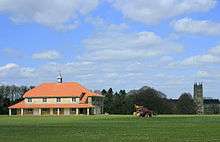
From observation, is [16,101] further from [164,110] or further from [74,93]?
[164,110]

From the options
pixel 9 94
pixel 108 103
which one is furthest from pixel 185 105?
pixel 9 94

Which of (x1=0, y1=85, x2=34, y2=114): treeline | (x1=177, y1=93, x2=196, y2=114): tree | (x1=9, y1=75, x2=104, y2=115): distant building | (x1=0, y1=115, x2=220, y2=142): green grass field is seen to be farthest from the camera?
(x1=177, y1=93, x2=196, y2=114): tree

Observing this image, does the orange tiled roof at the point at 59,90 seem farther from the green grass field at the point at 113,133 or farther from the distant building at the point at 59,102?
the green grass field at the point at 113,133

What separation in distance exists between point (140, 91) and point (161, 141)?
124m

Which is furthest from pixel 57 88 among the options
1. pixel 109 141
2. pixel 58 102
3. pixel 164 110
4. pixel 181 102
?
pixel 109 141

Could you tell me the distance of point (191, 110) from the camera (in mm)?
144000

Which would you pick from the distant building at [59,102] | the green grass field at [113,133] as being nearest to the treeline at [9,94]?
the distant building at [59,102]

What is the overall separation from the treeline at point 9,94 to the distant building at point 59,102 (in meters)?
7.86

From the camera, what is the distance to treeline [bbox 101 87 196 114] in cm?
13150

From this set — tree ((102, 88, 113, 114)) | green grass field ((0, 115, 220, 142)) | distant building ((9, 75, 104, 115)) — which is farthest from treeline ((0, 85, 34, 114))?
green grass field ((0, 115, 220, 142))

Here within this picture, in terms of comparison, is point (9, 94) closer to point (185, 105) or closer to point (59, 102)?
point (59, 102)

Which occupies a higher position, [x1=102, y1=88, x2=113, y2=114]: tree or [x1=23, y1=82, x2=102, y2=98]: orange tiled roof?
[x1=23, y1=82, x2=102, y2=98]: orange tiled roof

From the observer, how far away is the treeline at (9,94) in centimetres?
13050

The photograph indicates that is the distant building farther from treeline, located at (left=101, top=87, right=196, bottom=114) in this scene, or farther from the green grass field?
the green grass field
